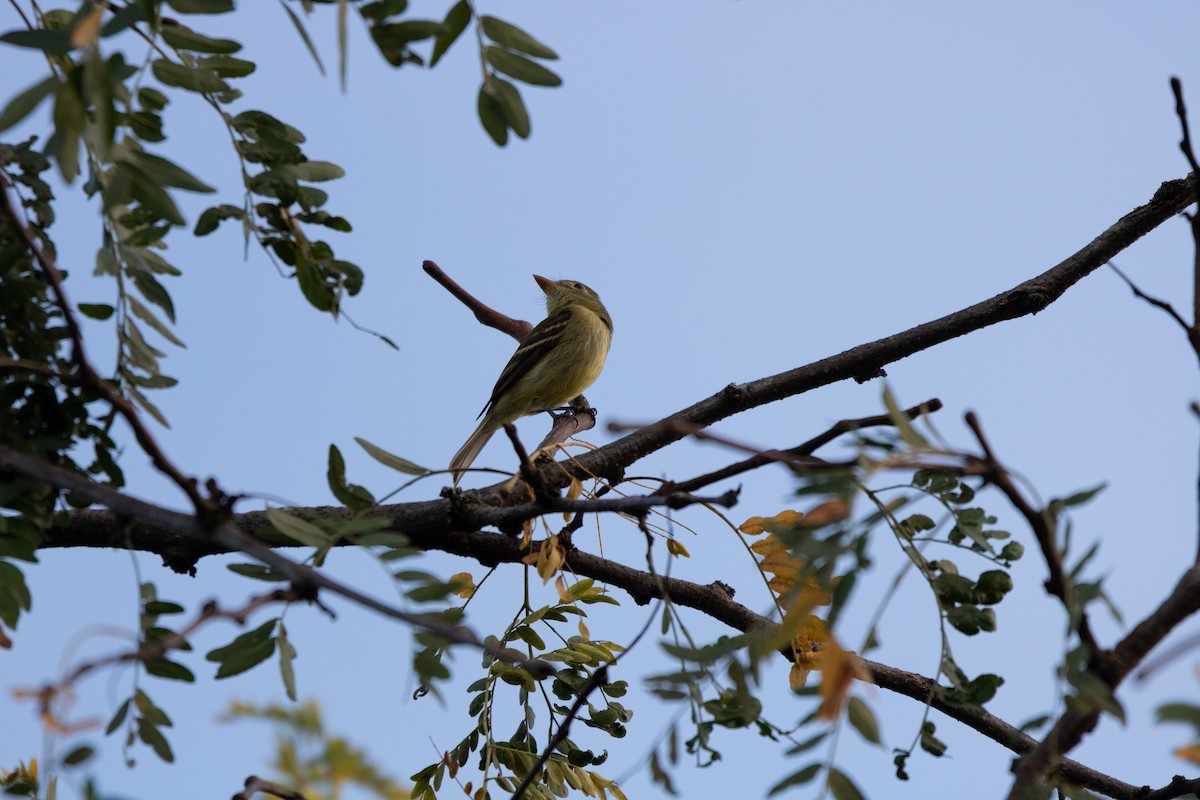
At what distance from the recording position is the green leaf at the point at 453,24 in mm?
2219

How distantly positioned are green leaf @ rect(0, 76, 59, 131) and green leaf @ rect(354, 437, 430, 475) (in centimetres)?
99

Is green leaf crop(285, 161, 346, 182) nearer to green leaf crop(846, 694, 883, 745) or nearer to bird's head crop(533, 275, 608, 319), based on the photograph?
green leaf crop(846, 694, 883, 745)

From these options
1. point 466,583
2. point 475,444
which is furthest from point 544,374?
point 466,583

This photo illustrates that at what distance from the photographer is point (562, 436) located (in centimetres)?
520

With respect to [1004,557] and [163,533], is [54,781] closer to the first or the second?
A: [163,533]

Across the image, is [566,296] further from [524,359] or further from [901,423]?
[901,423]

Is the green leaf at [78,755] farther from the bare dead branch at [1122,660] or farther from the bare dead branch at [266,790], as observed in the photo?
the bare dead branch at [1122,660]

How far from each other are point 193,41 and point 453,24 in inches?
33.2

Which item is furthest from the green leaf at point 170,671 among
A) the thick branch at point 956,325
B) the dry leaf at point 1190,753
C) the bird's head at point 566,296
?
the bird's head at point 566,296

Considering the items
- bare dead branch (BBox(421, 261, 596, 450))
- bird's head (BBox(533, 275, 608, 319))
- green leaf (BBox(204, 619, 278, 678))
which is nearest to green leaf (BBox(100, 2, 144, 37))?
green leaf (BBox(204, 619, 278, 678))

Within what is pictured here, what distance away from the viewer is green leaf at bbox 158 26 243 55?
2674 millimetres

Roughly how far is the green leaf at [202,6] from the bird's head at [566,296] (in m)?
7.16

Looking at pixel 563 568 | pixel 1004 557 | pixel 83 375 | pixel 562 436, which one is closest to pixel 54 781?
pixel 83 375

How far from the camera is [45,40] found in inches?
71.5
